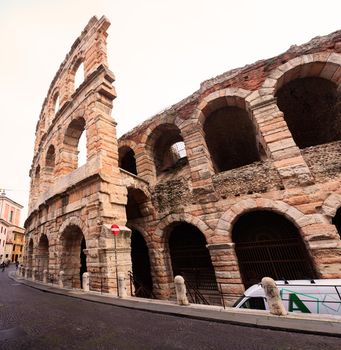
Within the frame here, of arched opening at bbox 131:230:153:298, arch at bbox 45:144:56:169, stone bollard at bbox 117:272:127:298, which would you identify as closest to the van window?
stone bollard at bbox 117:272:127:298

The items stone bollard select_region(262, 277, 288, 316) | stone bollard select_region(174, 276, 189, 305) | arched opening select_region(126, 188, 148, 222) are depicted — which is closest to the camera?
stone bollard select_region(262, 277, 288, 316)

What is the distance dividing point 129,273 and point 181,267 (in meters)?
3.73

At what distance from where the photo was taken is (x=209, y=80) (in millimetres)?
8547

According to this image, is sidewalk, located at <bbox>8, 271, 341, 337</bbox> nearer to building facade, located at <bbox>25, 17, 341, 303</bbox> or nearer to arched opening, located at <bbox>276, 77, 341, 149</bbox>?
building facade, located at <bbox>25, 17, 341, 303</bbox>

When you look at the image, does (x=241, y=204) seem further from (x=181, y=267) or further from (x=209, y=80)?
(x=209, y=80)

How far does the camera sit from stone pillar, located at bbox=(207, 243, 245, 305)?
6211 millimetres

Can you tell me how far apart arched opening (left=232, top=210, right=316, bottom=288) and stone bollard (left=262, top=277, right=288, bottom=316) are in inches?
123

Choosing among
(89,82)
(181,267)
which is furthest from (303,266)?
(89,82)

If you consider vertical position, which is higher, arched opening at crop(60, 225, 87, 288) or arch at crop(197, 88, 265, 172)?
arch at crop(197, 88, 265, 172)

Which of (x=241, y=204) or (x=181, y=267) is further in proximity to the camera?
(x=181, y=267)

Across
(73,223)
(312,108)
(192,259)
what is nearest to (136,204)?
(73,223)

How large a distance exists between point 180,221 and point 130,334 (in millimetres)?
4908

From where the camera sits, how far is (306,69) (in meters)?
7.02

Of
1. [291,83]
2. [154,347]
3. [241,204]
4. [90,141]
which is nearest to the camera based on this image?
[154,347]
